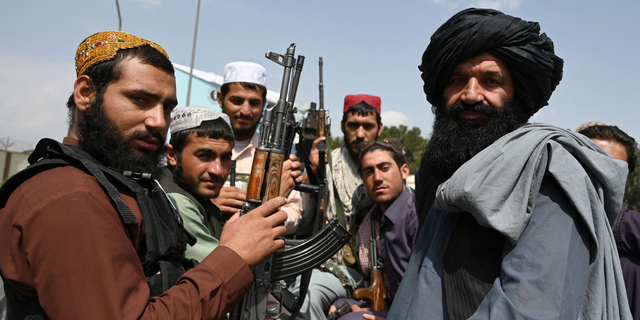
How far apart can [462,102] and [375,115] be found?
8.61 feet

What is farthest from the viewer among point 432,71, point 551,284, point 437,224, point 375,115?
point 375,115

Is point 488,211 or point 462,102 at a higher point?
point 462,102

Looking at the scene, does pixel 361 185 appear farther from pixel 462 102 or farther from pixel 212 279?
pixel 212 279

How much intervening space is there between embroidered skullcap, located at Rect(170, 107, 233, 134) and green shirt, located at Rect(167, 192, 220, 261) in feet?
1.94

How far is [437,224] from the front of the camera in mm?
1999

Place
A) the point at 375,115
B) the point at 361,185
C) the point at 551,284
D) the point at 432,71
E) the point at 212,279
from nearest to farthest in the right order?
1. the point at 551,284
2. the point at 212,279
3. the point at 432,71
4. the point at 361,185
5. the point at 375,115

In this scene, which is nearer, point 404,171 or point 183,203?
point 183,203

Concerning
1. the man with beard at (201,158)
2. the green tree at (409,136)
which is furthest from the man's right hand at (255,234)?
the green tree at (409,136)

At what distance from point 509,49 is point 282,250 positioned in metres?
1.70

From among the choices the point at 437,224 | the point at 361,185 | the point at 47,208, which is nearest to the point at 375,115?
the point at 361,185

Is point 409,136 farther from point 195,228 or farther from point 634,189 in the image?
point 195,228

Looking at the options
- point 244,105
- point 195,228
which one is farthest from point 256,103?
point 195,228

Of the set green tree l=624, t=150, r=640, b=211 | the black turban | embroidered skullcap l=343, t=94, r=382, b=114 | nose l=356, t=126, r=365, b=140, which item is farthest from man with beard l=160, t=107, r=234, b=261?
green tree l=624, t=150, r=640, b=211

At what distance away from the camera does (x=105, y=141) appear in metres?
1.65
